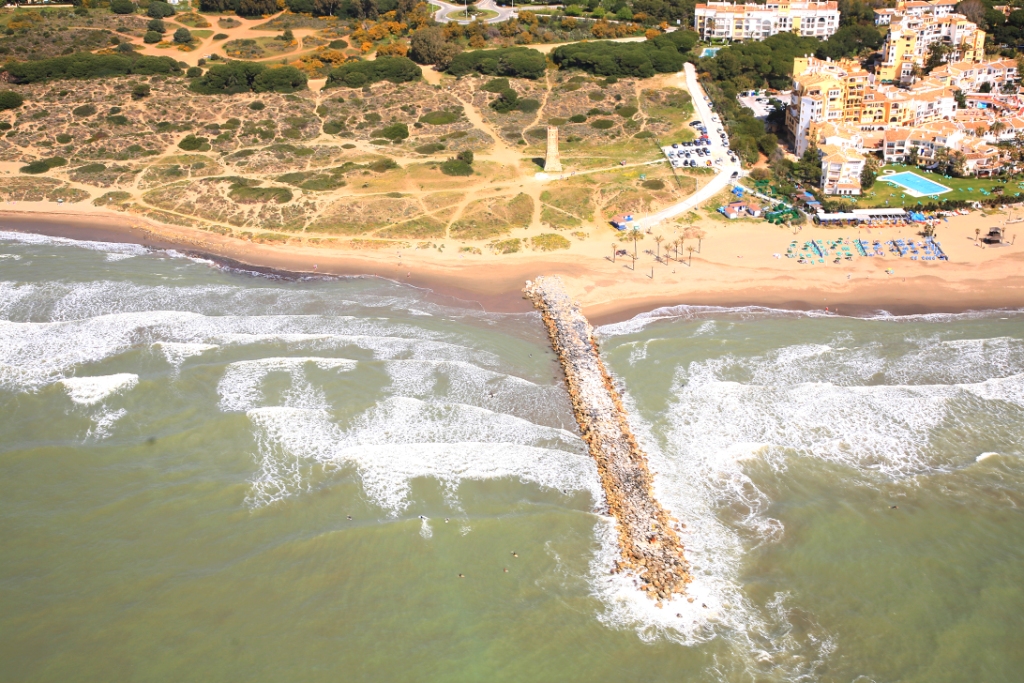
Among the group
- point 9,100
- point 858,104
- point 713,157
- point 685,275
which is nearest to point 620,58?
point 713,157

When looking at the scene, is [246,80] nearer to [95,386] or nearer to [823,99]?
[95,386]

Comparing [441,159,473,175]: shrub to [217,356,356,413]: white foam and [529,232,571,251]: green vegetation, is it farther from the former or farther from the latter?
[217,356,356,413]: white foam

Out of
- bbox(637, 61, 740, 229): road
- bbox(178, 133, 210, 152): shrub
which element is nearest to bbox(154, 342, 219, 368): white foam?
bbox(637, 61, 740, 229): road

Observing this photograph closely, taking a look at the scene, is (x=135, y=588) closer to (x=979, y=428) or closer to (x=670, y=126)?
(x=979, y=428)

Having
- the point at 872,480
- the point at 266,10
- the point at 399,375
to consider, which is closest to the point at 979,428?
the point at 872,480

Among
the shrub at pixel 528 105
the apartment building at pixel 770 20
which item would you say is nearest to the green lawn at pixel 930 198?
the shrub at pixel 528 105
